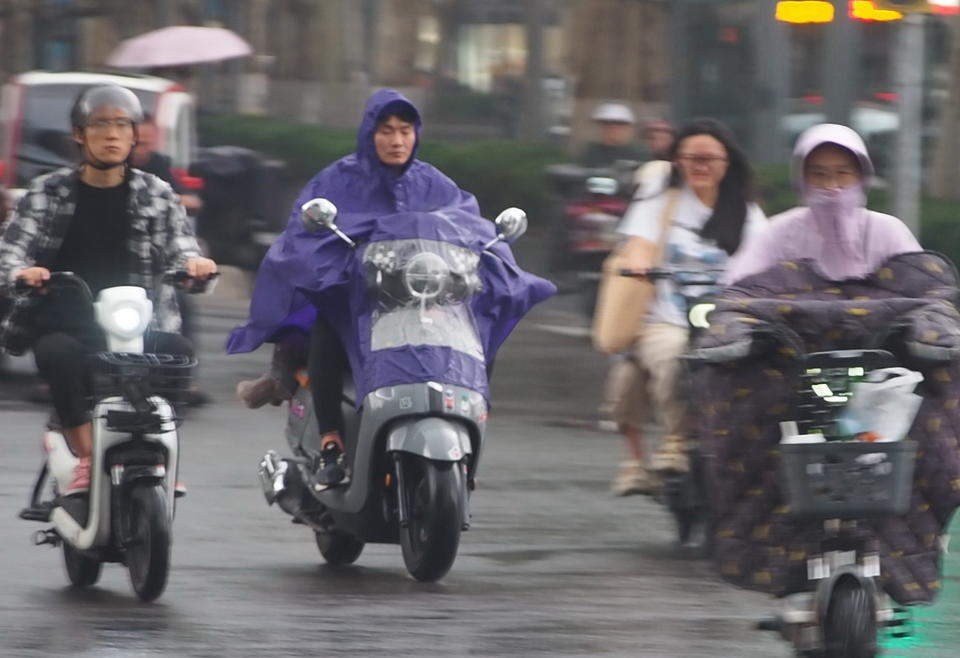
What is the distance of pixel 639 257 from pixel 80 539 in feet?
8.99

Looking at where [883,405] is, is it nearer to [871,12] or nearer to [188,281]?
[188,281]

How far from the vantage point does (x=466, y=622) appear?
757cm

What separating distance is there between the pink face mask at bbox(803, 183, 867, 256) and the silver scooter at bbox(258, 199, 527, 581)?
1.86 metres

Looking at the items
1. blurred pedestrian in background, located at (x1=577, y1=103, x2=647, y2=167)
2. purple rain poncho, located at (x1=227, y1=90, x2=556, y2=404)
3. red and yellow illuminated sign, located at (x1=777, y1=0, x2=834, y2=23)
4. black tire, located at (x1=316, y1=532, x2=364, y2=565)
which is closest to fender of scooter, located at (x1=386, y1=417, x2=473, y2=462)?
purple rain poncho, located at (x1=227, y1=90, x2=556, y2=404)

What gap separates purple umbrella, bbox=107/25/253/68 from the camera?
96.9ft

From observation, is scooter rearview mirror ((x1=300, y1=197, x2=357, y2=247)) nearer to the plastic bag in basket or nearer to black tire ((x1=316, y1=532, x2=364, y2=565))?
black tire ((x1=316, y1=532, x2=364, y2=565))

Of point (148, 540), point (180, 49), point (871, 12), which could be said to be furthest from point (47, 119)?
point (148, 540)

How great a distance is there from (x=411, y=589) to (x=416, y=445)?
1.67 ft

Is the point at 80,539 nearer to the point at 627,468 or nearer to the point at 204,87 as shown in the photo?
the point at 627,468

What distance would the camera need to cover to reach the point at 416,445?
8.17m

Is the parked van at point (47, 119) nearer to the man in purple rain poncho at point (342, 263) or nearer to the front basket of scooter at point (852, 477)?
the man in purple rain poncho at point (342, 263)

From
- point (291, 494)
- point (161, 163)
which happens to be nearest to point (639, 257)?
point (291, 494)

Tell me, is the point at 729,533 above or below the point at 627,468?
above

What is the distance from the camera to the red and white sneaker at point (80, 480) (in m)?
8.05
